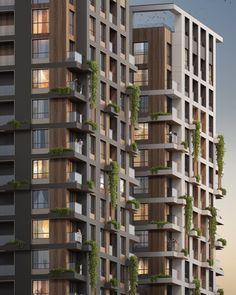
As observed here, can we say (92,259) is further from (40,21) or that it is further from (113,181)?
(40,21)

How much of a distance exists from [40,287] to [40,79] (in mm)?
21196

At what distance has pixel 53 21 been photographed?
183500 millimetres

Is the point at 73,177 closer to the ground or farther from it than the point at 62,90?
closer to the ground

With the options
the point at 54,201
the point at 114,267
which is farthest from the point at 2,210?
the point at 114,267

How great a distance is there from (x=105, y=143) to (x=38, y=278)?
19.3 meters

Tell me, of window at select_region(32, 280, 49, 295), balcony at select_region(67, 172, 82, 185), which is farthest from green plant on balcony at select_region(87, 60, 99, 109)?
window at select_region(32, 280, 49, 295)

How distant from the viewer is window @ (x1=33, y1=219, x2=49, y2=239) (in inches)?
7131

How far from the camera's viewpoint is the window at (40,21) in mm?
184000

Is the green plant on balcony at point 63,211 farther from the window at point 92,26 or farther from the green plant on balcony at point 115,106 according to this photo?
the window at point 92,26

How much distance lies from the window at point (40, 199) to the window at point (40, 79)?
10846 mm

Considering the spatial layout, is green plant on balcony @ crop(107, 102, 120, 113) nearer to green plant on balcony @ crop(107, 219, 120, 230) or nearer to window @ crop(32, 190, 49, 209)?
green plant on balcony @ crop(107, 219, 120, 230)

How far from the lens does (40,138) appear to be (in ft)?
599

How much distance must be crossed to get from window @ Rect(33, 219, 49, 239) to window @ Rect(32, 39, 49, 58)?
16.9m

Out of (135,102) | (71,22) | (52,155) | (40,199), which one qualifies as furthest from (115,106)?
(40,199)
